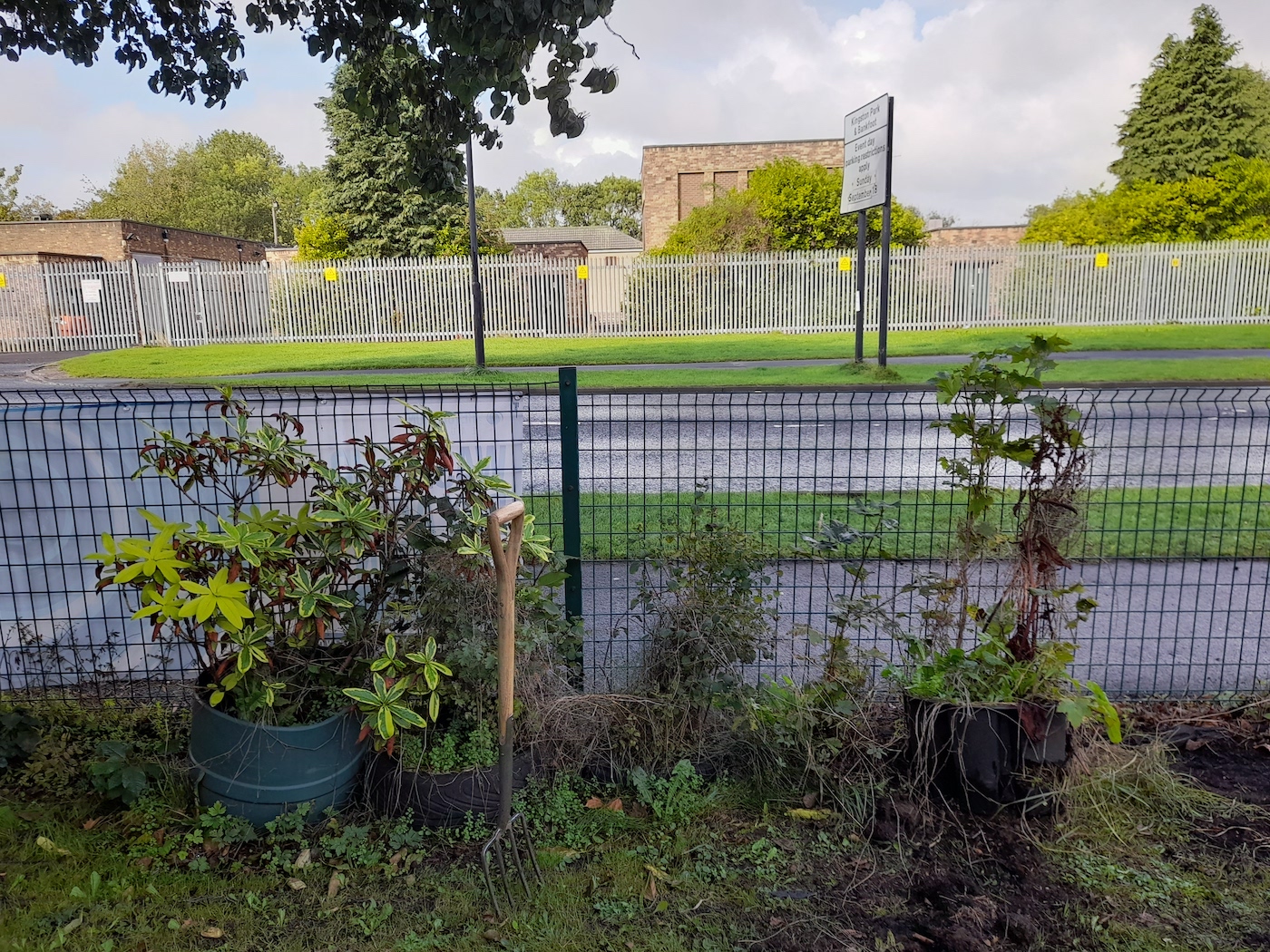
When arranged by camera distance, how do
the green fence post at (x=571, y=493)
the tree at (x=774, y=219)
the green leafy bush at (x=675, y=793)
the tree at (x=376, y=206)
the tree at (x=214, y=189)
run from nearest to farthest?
the green leafy bush at (x=675, y=793), the green fence post at (x=571, y=493), the tree at (x=774, y=219), the tree at (x=376, y=206), the tree at (x=214, y=189)

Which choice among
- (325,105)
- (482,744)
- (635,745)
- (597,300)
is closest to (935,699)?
(635,745)

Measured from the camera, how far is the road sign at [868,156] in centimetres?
1388

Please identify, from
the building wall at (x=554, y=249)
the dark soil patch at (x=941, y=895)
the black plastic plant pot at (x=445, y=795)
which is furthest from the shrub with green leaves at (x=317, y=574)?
the building wall at (x=554, y=249)

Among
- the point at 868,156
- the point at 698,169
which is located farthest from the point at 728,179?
the point at 868,156

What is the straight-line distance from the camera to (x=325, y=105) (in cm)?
3047

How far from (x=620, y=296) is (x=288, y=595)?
21098 mm

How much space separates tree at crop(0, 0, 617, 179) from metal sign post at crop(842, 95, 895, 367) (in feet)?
37.3

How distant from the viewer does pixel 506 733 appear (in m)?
2.80

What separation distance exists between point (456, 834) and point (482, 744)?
313mm

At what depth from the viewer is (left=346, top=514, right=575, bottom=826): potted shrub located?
306 centimetres

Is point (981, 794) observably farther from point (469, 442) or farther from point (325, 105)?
point (325, 105)

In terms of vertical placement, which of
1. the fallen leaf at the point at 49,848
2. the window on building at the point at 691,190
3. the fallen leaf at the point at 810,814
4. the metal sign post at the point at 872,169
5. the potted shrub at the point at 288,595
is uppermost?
the window on building at the point at 691,190

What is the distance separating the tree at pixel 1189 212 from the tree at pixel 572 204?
5211cm

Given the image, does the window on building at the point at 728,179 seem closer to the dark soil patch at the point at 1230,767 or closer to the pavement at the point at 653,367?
the pavement at the point at 653,367
